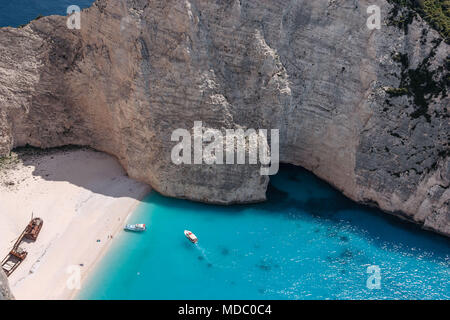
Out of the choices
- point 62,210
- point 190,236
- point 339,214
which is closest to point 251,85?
point 339,214

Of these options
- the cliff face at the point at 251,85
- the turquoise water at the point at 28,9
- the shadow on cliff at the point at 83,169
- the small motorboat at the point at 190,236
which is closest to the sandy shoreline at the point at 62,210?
the shadow on cliff at the point at 83,169

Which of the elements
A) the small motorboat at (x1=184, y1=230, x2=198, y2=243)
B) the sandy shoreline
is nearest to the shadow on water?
the small motorboat at (x1=184, y1=230, x2=198, y2=243)

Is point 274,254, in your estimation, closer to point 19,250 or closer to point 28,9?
point 19,250

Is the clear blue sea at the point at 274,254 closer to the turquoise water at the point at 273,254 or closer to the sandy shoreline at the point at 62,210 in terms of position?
the turquoise water at the point at 273,254

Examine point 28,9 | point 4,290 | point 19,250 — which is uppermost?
point 28,9

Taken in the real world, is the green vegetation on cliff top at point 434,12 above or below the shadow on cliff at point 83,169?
above

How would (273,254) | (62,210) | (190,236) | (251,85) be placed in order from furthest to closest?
(251,85), (62,210), (190,236), (273,254)

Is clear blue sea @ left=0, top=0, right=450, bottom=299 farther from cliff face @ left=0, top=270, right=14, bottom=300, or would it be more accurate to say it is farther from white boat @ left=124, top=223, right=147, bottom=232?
cliff face @ left=0, top=270, right=14, bottom=300
